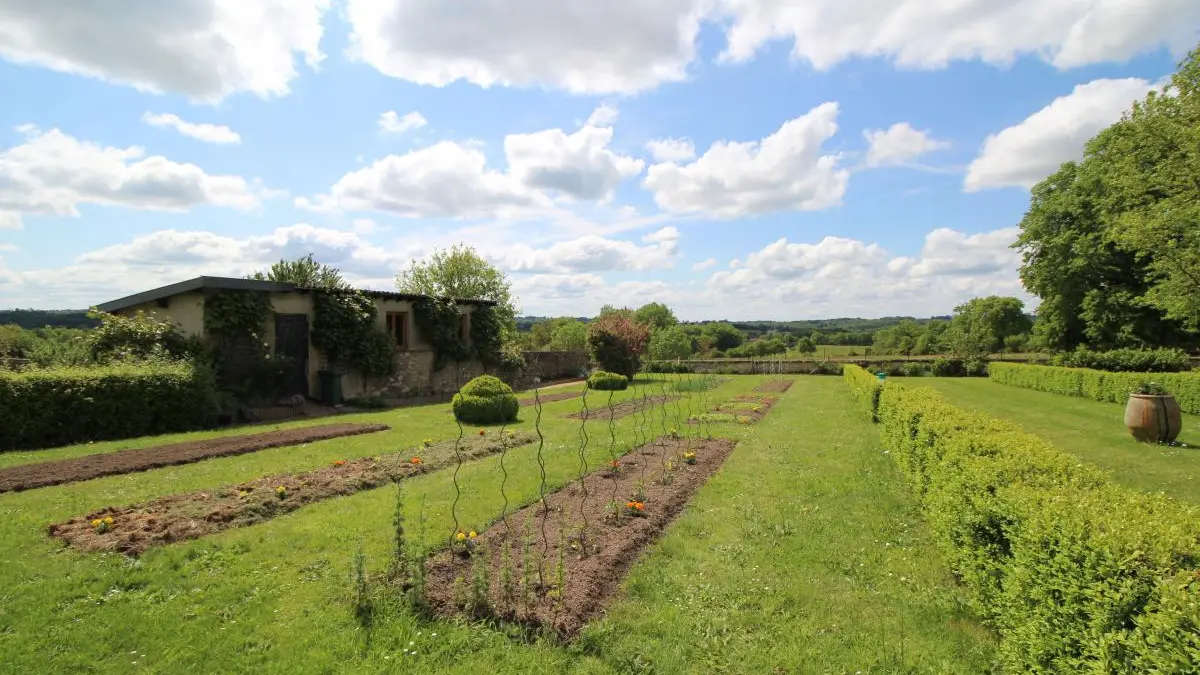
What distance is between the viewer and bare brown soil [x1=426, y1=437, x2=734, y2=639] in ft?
13.3

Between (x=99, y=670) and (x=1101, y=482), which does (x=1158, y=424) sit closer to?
(x=1101, y=482)

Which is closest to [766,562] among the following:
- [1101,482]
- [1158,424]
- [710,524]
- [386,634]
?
[710,524]

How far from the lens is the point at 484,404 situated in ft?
44.0

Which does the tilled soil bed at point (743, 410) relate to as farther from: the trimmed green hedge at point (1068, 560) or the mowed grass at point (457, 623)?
the trimmed green hedge at point (1068, 560)

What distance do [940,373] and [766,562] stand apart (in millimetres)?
34673

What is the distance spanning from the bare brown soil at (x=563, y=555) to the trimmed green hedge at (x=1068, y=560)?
8.35 feet

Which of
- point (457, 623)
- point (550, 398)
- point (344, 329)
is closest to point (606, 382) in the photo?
point (550, 398)

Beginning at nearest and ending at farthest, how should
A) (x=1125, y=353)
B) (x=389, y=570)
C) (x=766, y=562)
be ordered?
(x=389, y=570)
(x=766, y=562)
(x=1125, y=353)

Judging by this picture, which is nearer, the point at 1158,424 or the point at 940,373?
the point at 1158,424

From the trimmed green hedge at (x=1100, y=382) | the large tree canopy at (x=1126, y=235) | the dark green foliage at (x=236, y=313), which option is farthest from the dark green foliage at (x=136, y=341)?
the large tree canopy at (x=1126, y=235)

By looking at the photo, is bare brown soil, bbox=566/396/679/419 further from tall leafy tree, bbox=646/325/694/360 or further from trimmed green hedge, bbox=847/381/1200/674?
tall leafy tree, bbox=646/325/694/360

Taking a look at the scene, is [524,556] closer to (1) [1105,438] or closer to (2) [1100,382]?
(1) [1105,438]

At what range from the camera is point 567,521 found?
5898 millimetres

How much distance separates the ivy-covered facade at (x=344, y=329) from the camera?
14.4 meters
